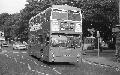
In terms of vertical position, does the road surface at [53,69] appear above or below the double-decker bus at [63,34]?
below

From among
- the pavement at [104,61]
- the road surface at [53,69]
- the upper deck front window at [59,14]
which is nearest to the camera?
the road surface at [53,69]

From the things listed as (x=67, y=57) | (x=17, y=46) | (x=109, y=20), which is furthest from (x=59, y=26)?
(x=17, y=46)

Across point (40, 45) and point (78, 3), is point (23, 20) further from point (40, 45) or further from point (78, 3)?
point (40, 45)

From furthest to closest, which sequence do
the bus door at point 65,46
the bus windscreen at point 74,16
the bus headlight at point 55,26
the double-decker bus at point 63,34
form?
the bus windscreen at point 74,16
the bus door at point 65,46
the double-decker bus at point 63,34
the bus headlight at point 55,26

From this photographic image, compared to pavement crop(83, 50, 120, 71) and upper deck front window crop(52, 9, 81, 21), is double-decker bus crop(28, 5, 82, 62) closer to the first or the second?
upper deck front window crop(52, 9, 81, 21)

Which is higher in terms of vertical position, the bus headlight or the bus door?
the bus headlight

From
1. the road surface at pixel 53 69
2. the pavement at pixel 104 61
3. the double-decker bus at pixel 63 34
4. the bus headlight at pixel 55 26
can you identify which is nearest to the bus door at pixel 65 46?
the double-decker bus at pixel 63 34

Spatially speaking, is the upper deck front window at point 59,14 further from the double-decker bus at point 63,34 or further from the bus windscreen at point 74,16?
the bus windscreen at point 74,16

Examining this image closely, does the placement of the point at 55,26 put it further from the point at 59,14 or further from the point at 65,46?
the point at 65,46

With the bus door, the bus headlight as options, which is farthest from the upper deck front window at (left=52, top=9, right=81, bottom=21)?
the bus door

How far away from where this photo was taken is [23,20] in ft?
234

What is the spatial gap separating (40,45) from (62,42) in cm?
409

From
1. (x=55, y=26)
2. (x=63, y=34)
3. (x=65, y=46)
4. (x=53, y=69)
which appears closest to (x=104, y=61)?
(x=65, y=46)

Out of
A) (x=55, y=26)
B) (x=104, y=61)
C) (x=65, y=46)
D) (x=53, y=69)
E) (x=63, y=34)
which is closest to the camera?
(x=53, y=69)
